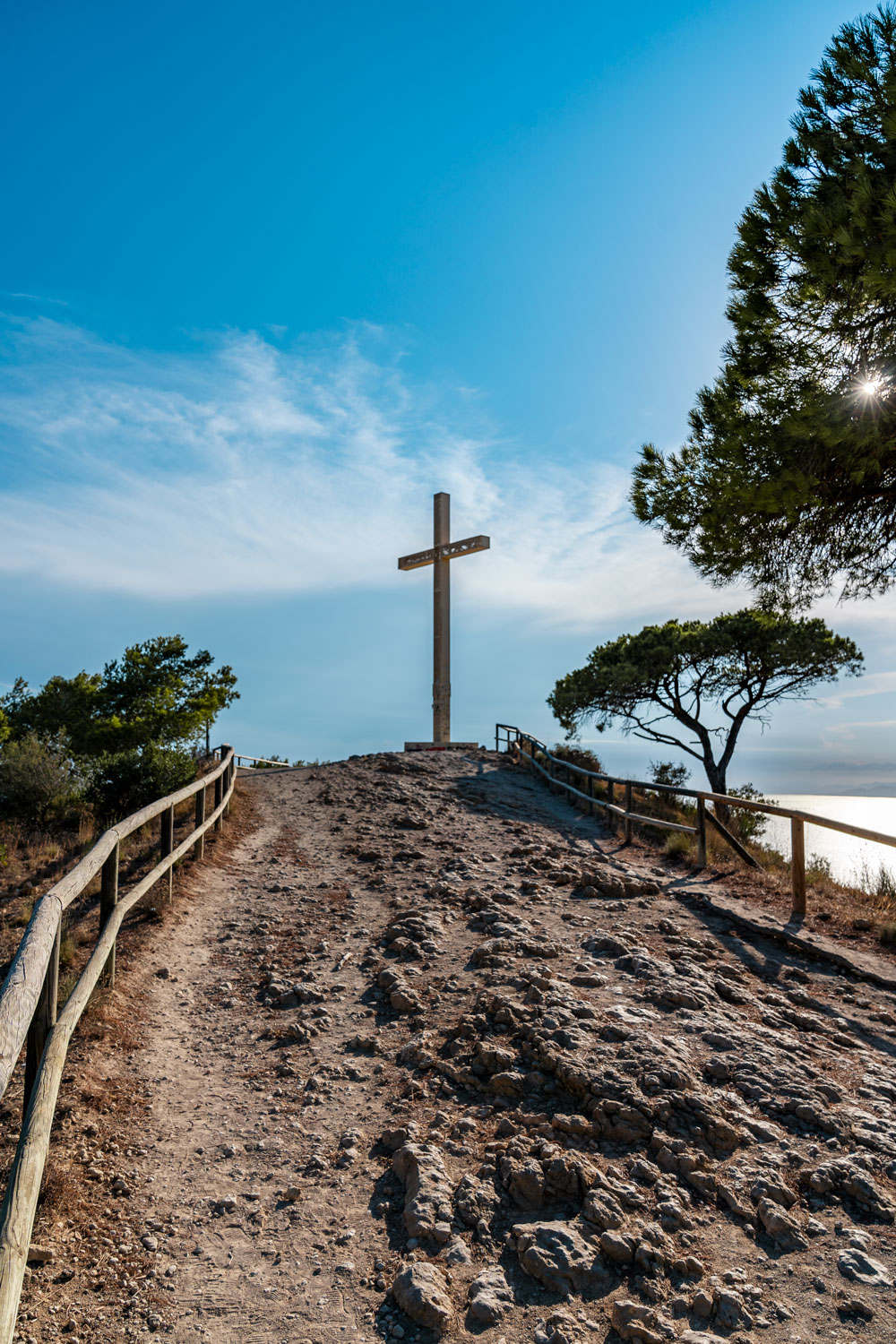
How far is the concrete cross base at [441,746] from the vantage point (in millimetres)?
21484

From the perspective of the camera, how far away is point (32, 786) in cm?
1372

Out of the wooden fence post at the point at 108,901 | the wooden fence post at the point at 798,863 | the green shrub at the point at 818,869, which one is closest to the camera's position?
the wooden fence post at the point at 108,901

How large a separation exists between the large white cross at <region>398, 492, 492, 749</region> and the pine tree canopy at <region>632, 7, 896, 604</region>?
11431mm

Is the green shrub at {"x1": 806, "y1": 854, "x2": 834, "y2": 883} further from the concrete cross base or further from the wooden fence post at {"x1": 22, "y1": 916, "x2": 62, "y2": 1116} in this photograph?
the concrete cross base

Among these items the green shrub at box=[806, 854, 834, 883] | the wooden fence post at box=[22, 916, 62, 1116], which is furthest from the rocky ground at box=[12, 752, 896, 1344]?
the green shrub at box=[806, 854, 834, 883]

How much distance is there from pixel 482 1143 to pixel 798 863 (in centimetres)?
543

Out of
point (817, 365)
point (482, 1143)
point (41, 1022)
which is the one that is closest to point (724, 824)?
point (817, 365)

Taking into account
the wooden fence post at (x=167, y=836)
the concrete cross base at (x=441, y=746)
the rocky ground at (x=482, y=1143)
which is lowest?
the rocky ground at (x=482, y=1143)

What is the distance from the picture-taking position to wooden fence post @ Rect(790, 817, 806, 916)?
7758 mm

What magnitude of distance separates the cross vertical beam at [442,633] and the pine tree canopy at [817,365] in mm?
11464

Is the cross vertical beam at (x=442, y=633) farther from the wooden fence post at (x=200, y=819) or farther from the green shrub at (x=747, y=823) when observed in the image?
the wooden fence post at (x=200, y=819)

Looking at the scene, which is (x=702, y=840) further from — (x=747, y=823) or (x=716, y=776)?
(x=716, y=776)

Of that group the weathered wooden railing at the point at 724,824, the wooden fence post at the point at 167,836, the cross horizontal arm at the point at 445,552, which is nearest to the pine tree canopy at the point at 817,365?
the weathered wooden railing at the point at 724,824

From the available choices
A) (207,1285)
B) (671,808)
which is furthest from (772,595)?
(207,1285)
